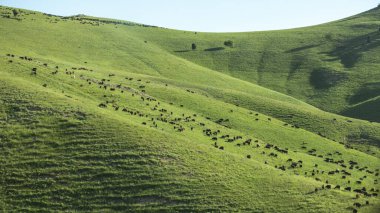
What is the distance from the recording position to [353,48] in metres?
158

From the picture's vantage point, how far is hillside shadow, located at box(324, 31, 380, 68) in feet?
485

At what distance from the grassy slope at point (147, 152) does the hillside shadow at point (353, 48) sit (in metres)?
63.3

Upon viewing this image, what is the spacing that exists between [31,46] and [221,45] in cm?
7432

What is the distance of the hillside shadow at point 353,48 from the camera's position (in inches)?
5815

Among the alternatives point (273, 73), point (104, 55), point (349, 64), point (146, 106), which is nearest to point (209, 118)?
point (146, 106)

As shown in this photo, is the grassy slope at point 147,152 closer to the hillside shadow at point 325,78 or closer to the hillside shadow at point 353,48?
the hillside shadow at point 325,78

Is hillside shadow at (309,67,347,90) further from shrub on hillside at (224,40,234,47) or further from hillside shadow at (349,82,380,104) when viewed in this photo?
shrub on hillside at (224,40,234,47)

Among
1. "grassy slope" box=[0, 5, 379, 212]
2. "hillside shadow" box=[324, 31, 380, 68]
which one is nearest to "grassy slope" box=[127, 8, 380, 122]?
"hillside shadow" box=[324, 31, 380, 68]

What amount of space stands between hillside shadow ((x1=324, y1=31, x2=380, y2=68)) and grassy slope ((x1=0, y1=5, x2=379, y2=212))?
6334 cm

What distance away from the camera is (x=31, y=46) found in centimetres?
11375

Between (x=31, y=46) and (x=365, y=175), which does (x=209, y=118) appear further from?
(x=31, y=46)

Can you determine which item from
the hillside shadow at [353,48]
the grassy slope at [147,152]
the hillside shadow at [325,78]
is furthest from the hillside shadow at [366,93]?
the grassy slope at [147,152]

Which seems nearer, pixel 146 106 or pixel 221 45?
pixel 146 106

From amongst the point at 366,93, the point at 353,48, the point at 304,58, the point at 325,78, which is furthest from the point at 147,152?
the point at 353,48
